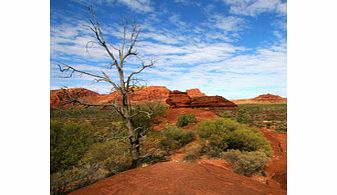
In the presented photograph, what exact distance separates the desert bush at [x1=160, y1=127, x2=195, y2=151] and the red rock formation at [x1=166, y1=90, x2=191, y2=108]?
16202 mm

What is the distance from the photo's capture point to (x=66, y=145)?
5184mm

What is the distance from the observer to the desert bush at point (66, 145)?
16.3 ft

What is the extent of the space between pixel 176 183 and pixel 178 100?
82.4 feet

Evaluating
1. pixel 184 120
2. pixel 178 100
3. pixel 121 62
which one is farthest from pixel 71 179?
pixel 178 100

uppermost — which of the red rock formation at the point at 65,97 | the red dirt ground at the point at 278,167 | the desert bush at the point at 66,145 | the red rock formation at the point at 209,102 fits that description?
the red rock formation at the point at 65,97

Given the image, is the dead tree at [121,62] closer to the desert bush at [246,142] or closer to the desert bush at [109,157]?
the desert bush at [109,157]

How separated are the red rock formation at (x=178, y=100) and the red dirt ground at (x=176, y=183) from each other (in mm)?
23826

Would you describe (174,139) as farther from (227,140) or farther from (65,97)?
(65,97)

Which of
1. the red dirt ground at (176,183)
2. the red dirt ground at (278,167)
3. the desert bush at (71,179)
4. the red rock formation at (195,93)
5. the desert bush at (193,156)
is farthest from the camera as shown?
the red rock formation at (195,93)

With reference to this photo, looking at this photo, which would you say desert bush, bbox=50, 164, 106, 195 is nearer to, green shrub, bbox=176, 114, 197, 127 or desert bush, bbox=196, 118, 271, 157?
desert bush, bbox=196, 118, 271, 157

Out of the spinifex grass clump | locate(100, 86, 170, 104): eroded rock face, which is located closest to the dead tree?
locate(100, 86, 170, 104): eroded rock face

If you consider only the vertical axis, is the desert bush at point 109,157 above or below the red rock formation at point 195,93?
below

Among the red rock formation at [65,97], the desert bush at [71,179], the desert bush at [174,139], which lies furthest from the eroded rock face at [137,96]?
the desert bush at [174,139]
